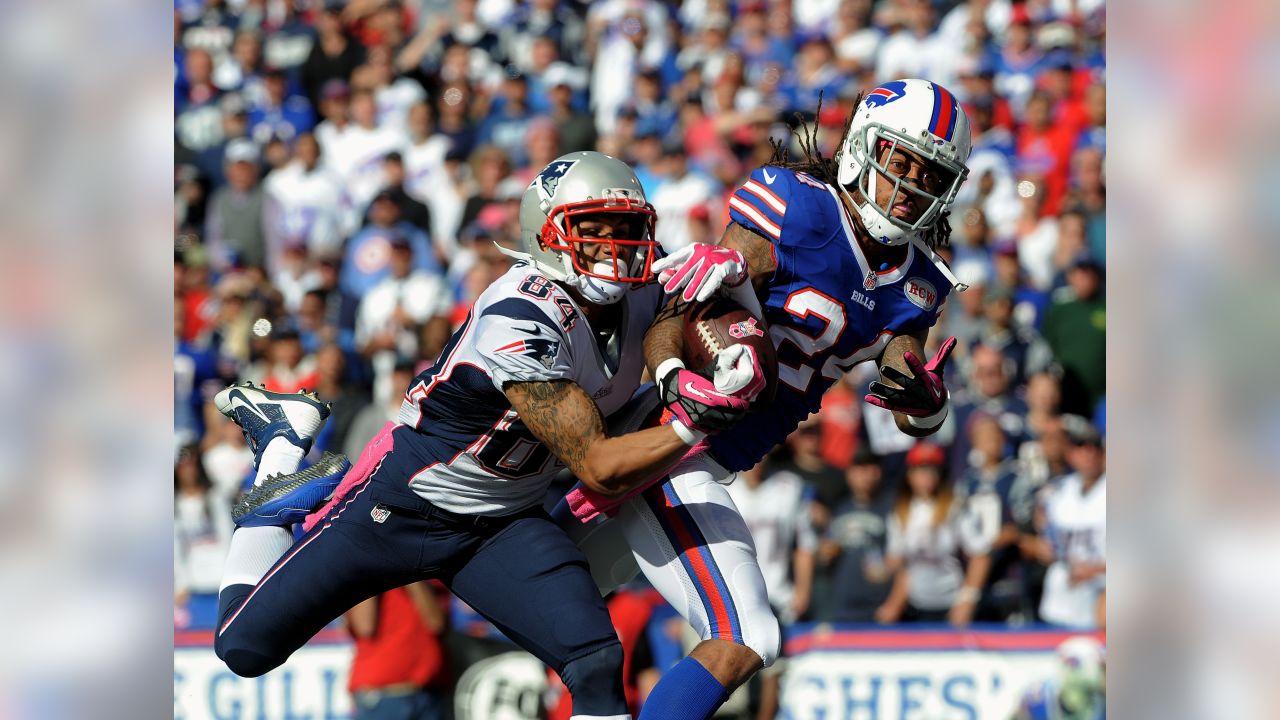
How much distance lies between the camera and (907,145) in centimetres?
401

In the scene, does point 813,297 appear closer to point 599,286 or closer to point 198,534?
point 599,286

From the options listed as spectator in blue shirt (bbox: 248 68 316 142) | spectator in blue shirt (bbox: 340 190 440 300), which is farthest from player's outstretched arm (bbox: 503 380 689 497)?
spectator in blue shirt (bbox: 248 68 316 142)

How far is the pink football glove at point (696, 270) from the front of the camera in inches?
143

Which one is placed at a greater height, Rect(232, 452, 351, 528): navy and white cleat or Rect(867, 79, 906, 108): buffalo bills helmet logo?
Rect(867, 79, 906, 108): buffalo bills helmet logo

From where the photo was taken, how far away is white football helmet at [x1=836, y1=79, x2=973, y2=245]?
4.02 meters

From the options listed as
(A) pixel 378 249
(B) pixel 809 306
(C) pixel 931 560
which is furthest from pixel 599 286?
(A) pixel 378 249

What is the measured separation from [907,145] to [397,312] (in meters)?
4.63

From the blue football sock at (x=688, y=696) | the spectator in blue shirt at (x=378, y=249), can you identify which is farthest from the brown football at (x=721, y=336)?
the spectator in blue shirt at (x=378, y=249)

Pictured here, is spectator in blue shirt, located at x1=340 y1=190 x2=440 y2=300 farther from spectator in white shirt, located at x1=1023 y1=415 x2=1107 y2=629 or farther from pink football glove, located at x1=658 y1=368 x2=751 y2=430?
pink football glove, located at x1=658 y1=368 x2=751 y2=430

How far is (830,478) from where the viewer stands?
23.5 feet

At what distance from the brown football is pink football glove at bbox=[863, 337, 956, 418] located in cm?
46
